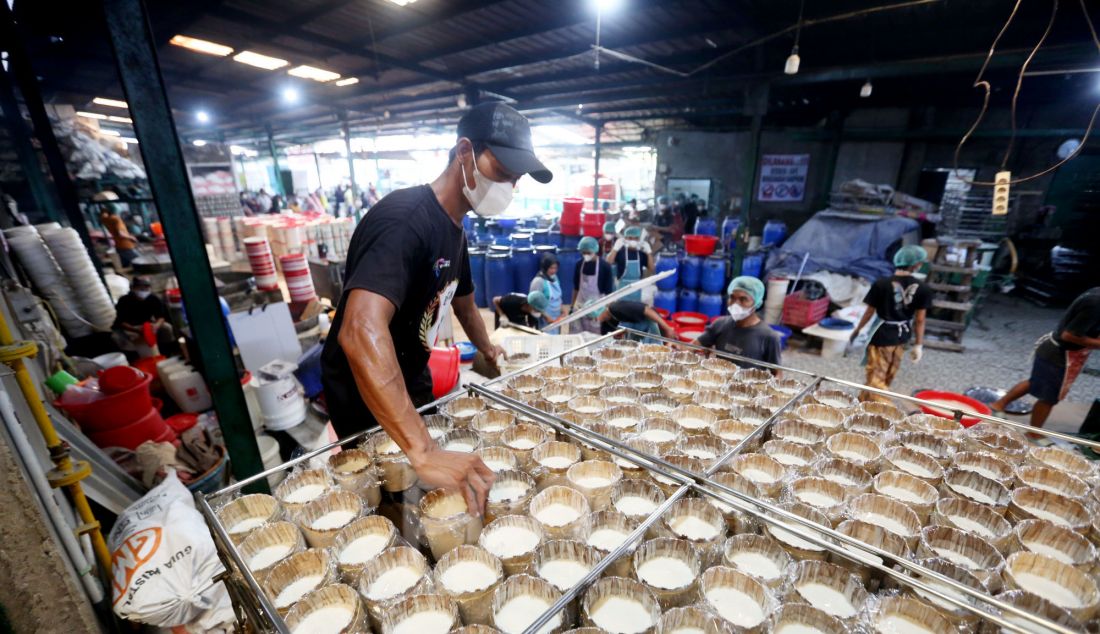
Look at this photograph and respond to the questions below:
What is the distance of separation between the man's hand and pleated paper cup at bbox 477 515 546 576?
2.7 inches

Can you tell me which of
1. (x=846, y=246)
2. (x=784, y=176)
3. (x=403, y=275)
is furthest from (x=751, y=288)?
(x=784, y=176)

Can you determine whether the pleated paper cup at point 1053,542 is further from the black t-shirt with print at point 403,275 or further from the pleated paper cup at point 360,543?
the black t-shirt with print at point 403,275

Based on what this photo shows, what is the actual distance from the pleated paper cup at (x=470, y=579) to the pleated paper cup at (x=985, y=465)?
5.66 ft

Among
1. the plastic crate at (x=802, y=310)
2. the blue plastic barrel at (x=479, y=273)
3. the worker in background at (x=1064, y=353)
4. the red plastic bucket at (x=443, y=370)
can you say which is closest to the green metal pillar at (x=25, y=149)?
the blue plastic barrel at (x=479, y=273)

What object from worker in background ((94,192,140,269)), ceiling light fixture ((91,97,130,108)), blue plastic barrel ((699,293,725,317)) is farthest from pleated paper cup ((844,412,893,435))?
ceiling light fixture ((91,97,130,108))

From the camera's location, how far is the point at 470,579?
4.13 feet

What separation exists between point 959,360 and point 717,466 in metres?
7.80

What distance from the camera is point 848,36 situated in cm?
742

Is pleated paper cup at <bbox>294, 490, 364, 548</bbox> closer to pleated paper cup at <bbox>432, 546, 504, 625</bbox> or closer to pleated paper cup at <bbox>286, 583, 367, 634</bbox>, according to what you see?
pleated paper cup at <bbox>286, 583, 367, 634</bbox>

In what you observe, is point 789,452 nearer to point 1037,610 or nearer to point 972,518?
point 972,518

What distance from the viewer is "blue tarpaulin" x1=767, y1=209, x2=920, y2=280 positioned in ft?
26.8

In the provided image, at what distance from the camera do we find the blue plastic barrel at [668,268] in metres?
8.39

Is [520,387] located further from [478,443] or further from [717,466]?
[717,466]

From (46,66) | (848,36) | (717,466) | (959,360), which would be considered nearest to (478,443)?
(717,466)
